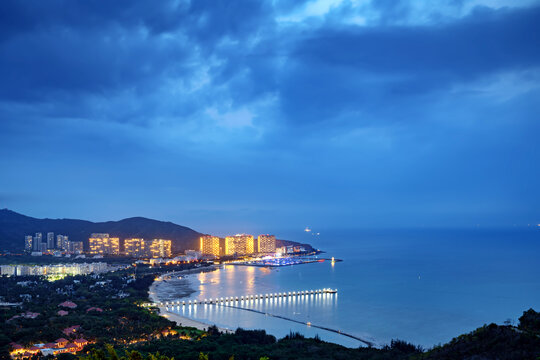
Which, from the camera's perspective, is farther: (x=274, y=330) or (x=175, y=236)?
(x=175, y=236)

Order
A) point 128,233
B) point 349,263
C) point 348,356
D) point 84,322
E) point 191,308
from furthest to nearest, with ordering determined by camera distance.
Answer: point 128,233
point 349,263
point 191,308
point 84,322
point 348,356

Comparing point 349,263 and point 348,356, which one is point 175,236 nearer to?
point 349,263

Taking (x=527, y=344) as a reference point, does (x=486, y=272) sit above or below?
below

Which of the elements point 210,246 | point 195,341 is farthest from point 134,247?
point 195,341

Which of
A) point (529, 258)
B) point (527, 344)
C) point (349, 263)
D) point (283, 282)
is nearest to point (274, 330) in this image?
point (527, 344)

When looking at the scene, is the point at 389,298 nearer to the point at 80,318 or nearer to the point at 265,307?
the point at 265,307

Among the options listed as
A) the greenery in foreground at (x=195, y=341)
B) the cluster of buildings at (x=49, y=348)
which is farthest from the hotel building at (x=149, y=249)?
the cluster of buildings at (x=49, y=348)
